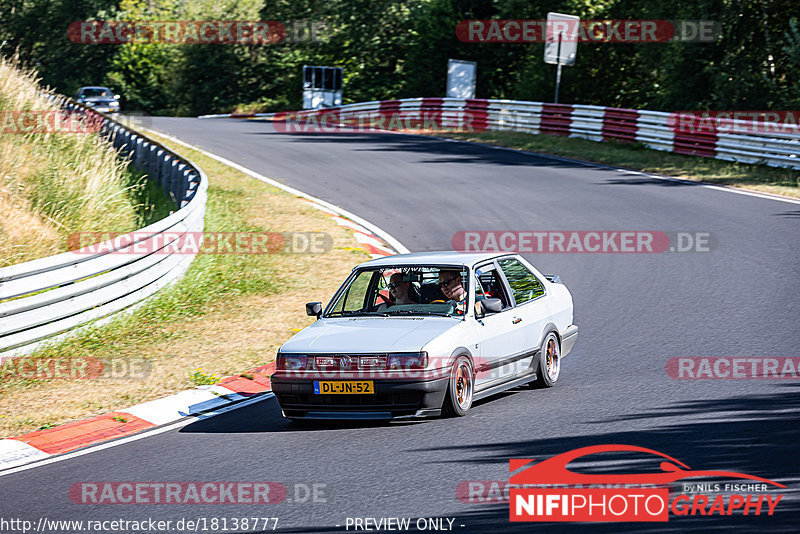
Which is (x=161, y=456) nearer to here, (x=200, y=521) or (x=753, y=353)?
(x=200, y=521)

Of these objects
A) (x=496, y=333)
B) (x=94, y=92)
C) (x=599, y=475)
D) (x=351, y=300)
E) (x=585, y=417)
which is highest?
(x=94, y=92)

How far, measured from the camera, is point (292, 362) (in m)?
7.87

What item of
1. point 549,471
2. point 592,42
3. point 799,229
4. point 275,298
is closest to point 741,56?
point 592,42

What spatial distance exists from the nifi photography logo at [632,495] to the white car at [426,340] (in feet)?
5.20

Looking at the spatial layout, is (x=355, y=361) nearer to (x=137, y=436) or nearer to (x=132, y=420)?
(x=137, y=436)

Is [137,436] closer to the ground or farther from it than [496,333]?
closer to the ground

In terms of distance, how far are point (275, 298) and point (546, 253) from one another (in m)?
4.62

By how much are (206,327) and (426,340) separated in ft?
15.1

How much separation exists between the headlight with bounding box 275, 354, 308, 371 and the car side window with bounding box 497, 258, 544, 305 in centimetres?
235

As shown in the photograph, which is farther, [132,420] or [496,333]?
[496,333]

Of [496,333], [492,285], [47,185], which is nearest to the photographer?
[496,333]

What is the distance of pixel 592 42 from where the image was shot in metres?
36.2

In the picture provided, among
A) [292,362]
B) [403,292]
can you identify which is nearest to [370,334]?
[292,362]

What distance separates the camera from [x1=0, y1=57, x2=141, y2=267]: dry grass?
13609mm
